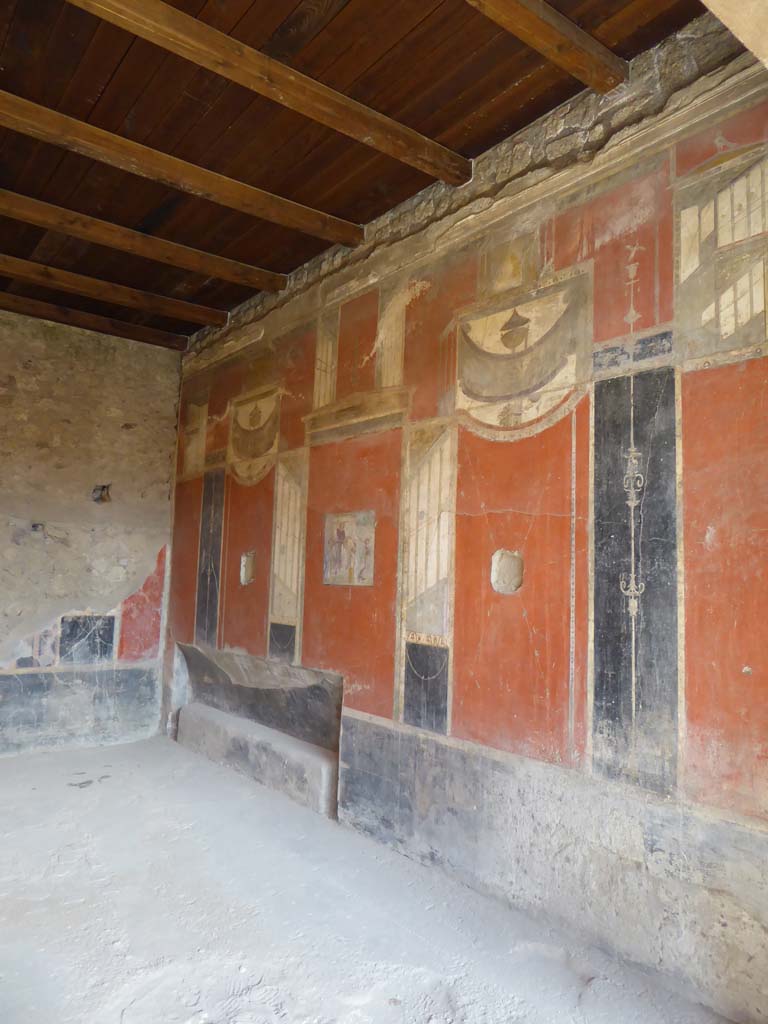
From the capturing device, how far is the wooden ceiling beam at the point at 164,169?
3121 mm

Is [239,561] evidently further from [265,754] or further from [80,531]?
[80,531]

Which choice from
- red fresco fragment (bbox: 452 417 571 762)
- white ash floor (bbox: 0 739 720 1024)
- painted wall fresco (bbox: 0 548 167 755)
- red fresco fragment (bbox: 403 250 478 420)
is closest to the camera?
white ash floor (bbox: 0 739 720 1024)

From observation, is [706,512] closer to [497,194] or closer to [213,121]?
[497,194]

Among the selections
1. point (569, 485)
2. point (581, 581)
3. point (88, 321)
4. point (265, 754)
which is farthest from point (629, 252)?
point (88, 321)

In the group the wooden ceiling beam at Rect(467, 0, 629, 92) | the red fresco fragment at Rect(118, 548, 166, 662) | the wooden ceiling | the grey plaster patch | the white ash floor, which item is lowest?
the white ash floor

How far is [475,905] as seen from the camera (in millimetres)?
2883

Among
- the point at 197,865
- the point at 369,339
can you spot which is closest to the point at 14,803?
the point at 197,865

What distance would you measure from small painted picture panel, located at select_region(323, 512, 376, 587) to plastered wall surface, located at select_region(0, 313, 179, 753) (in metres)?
2.47

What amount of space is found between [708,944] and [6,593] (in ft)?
16.4

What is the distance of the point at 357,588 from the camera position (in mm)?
3898

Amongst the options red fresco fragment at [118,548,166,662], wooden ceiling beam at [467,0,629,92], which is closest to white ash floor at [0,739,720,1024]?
red fresco fragment at [118,548,166,662]

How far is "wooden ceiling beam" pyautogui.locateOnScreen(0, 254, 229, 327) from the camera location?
470cm

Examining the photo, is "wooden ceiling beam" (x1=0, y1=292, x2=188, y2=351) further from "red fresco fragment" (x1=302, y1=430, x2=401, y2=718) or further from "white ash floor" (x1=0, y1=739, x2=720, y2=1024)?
"white ash floor" (x1=0, y1=739, x2=720, y2=1024)

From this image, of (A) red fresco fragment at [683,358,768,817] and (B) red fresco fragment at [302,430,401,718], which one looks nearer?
(A) red fresco fragment at [683,358,768,817]
